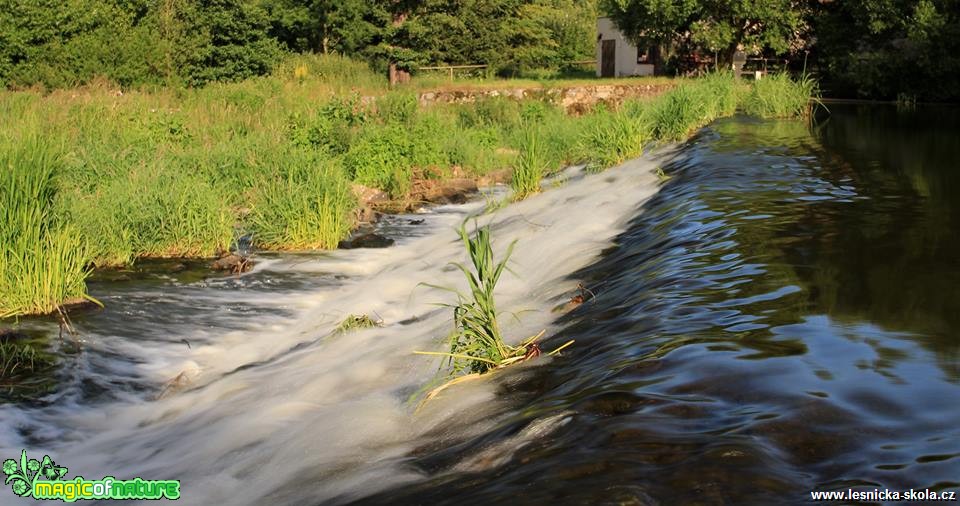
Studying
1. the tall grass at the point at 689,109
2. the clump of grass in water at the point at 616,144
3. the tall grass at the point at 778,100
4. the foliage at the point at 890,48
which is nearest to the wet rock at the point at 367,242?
the clump of grass in water at the point at 616,144

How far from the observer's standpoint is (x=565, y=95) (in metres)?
32.2

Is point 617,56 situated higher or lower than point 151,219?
higher

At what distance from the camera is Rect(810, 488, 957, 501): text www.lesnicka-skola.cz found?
12.4 feet

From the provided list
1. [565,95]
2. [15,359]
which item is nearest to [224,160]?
[15,359]

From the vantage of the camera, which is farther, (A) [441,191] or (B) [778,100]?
(B) [778,100]

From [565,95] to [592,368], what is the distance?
27.3 metres

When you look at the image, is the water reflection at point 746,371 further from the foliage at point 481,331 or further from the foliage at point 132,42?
the foliage at point 132,42

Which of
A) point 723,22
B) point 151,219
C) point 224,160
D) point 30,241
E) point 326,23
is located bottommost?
point 151,219

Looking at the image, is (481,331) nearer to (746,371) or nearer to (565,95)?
(746,371)

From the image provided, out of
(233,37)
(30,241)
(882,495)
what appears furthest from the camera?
(233,37)

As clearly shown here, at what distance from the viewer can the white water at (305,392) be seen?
538 cm

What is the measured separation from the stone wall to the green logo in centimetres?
2534

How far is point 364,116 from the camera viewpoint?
19.8 metres

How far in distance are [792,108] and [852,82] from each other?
1521 centimetres
